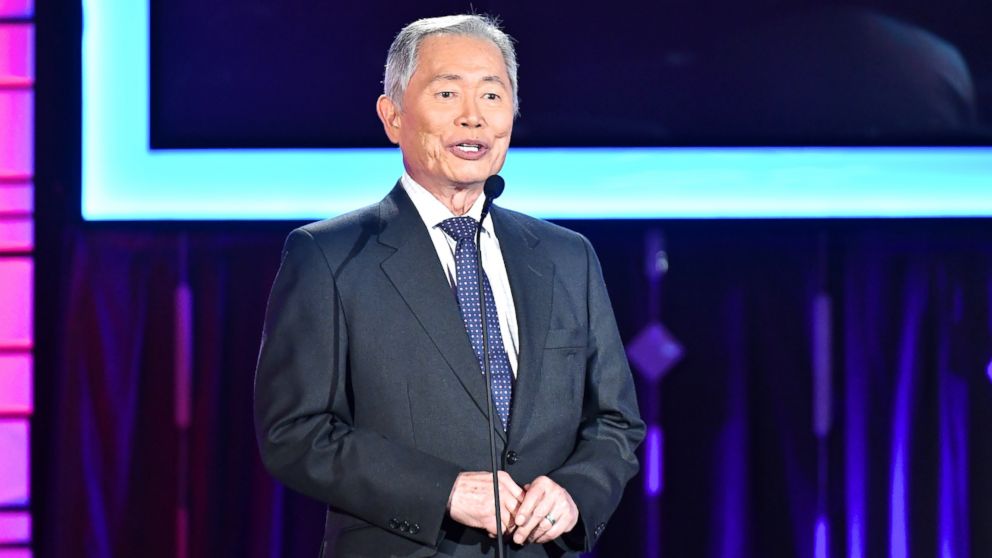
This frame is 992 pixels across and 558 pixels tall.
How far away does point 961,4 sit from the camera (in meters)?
3.29

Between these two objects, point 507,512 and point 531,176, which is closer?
point 507,512

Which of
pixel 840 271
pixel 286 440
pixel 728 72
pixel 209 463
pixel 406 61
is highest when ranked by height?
pixel 728 72

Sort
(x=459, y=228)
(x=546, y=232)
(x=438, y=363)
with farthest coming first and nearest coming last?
1. (x=546, y=232)
2. (x=459, y=228)
3. (x=438, y=363)

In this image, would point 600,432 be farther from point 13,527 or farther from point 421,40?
point 13,527

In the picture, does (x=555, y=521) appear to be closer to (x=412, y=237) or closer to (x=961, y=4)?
(x=412, y=237)

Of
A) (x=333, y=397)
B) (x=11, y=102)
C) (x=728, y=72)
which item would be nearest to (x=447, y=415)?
(x=333, y=397)

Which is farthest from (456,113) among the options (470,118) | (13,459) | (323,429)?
(13,459)

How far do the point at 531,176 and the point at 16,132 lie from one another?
1348 mm

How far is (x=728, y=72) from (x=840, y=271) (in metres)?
0.59

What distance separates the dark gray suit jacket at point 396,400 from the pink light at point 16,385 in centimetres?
173

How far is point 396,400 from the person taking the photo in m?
1.72

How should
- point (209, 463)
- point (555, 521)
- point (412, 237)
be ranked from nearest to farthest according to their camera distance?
point (555, 521)
point (412, 237)
point (209, 463)

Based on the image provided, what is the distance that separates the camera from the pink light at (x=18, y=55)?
3.27m

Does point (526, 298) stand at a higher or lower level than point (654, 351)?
higher
